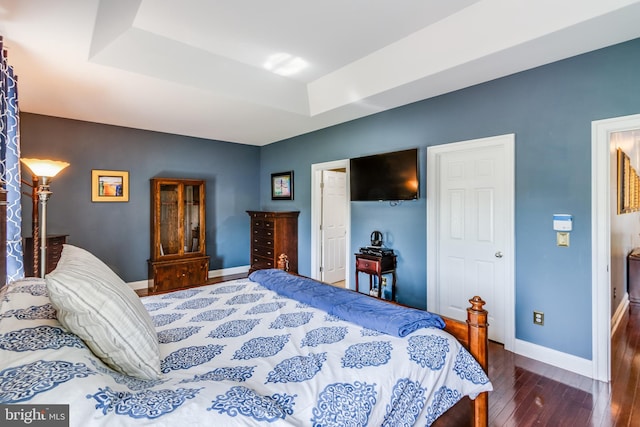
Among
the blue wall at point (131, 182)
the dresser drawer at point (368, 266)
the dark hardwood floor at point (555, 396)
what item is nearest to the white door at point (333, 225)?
the dresser drawer at point (368, 266)

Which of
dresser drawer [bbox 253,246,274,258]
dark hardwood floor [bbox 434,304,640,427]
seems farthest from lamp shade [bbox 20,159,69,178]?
dark hardwood floor [bbox 434,304,640,427]

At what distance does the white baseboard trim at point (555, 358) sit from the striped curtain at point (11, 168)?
A: 420 centimetres

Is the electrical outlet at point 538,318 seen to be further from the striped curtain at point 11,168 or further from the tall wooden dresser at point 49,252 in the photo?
the tall wooden dresser at point 49,252

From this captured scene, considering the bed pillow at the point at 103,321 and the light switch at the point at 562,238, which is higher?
the light switch at the point at 562,238

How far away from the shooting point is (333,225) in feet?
17.4

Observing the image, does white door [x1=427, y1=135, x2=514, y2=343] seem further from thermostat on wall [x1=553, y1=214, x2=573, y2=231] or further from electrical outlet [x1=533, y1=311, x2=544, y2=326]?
thermostat on wall [x1=553, y1=214, x2=573, y2=231]

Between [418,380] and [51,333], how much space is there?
1.39 meters

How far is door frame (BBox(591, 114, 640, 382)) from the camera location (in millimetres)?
2408

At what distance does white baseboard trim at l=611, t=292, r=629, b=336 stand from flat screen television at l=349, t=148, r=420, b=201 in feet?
8.18

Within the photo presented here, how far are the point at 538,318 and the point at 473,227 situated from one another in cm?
98

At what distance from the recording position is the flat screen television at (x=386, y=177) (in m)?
3.50

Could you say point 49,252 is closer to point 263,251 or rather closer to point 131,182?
point 131,182

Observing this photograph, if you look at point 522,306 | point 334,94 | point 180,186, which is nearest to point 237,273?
point 180,186

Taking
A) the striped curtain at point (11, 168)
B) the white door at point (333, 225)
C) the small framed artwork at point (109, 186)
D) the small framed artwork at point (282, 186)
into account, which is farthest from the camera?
the small framed artwork at point (282, 186)
